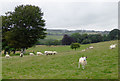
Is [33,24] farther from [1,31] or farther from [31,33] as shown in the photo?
[1,31]

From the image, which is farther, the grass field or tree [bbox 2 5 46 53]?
tree [bbox 2 5 46 53]

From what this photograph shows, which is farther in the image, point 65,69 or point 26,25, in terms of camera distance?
point 26,25

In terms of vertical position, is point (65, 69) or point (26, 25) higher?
point (26, 25)

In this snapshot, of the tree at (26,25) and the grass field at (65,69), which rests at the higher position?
the tree at (26,25)

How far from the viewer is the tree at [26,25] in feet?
139

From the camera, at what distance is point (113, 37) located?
5531 inches

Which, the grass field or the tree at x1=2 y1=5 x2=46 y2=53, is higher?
the tree at x1=2 y1=5 x2=46 y2=53

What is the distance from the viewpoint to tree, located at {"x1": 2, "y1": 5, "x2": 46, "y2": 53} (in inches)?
1670

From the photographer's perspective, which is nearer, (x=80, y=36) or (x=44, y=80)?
(x=44, y=80)

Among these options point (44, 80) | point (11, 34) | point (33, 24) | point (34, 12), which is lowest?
point (44, 80)

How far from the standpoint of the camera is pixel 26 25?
140ft

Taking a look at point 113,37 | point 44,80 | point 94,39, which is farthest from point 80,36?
point 44,80

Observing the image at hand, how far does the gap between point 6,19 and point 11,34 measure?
10.1 meters

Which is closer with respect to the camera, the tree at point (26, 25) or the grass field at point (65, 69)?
the grass field at point (65, 69)
